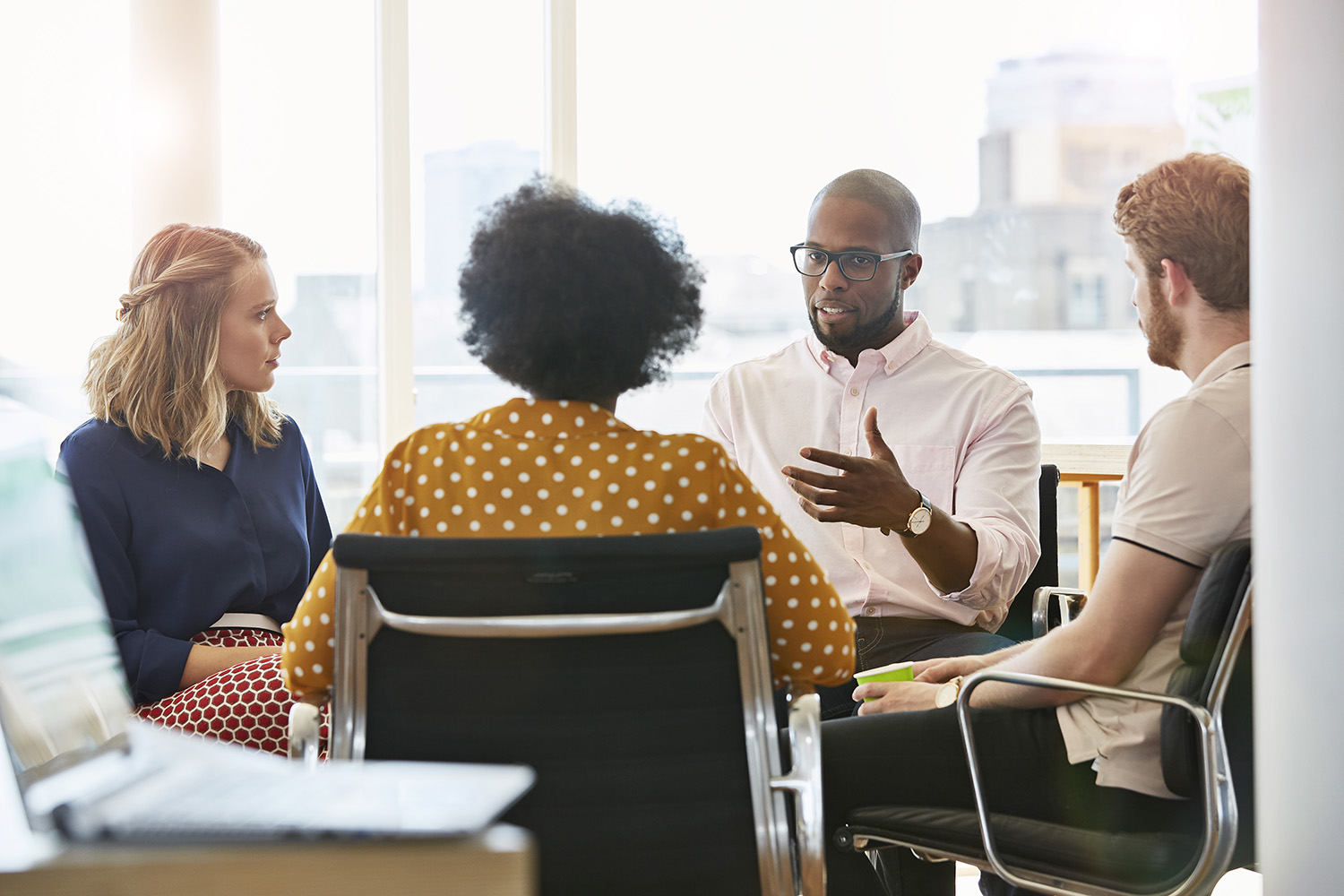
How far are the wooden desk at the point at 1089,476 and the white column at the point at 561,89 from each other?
Answer: 201 centimetres

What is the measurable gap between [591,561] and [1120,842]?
0.83 metres

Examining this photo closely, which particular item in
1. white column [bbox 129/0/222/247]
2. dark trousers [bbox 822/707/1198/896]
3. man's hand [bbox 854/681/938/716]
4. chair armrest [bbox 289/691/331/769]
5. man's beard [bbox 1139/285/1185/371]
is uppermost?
white column [bbox 129/0/222/247]

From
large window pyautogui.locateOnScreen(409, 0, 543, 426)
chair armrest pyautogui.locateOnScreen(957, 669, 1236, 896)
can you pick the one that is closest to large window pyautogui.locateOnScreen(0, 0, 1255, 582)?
large window pyautogui.locateOnScreen(409, 0, 543, 426)

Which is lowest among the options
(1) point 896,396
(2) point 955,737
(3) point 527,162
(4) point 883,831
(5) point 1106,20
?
(4) point 883,831

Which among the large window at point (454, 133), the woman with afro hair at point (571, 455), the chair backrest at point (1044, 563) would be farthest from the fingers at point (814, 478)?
the large window at point (454, 133)

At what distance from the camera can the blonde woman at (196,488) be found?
1687 millimetres

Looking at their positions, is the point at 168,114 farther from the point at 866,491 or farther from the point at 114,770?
the point at 114,770

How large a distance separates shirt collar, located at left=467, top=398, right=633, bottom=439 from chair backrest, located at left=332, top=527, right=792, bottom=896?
237 mm

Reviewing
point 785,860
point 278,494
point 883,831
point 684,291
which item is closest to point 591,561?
point 785,860

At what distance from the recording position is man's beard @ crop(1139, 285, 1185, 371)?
5.01 feet

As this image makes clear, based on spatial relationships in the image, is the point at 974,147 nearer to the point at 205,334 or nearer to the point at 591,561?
the point at 205,334

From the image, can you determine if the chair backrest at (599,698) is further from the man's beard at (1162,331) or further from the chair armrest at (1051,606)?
the chair armrest at (1051,606)

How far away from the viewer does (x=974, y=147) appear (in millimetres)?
4066

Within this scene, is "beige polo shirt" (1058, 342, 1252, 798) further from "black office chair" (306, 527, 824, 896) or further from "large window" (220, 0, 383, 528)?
"large window" (220, 0, 383, 528)
